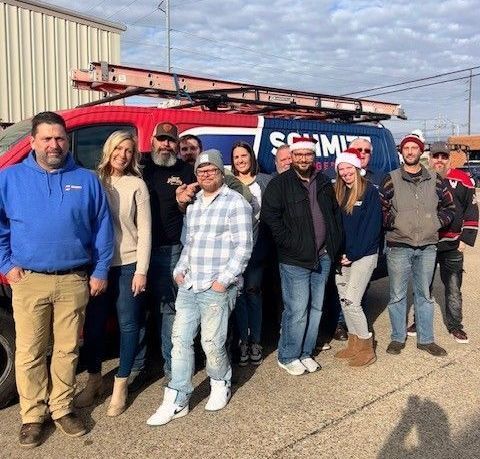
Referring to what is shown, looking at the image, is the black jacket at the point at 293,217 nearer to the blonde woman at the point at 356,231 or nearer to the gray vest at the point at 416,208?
the blonde woman at the point at 356,231

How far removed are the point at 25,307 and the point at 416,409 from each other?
2.60 meters

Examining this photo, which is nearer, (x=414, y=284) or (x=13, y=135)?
(x=13, y=135)

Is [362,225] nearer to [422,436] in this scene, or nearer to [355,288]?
[355,288]

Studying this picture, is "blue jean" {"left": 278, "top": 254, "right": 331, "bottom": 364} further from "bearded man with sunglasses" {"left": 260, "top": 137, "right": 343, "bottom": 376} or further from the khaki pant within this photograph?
the khaki pant

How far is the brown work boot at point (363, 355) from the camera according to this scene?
4.40 meters

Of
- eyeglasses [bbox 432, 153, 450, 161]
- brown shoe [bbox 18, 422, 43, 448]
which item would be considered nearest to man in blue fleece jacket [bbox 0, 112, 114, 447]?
brown shoe [bbox 18, 422, 43, 448]

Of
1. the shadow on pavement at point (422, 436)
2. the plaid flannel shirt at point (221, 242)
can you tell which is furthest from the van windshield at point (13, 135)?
the shadow on pavement at point (422, 436)

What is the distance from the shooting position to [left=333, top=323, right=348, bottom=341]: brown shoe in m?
5.12

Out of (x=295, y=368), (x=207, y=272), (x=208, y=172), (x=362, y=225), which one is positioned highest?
(x=208, y=172)

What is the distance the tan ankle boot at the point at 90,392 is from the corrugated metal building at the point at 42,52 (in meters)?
7.47

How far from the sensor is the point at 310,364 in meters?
4.30

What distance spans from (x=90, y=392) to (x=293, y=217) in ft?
6.17

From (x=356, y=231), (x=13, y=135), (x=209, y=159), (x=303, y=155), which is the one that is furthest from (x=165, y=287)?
(x=13, y=135)

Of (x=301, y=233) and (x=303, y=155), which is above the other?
(x=303, y=155)
